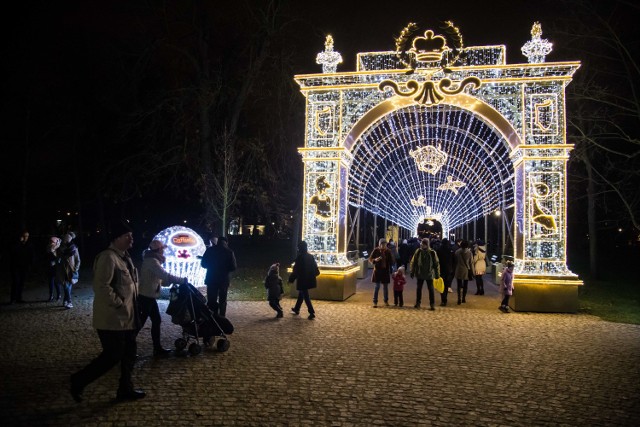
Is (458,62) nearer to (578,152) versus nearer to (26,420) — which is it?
(578,152)

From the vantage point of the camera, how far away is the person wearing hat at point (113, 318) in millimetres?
4895

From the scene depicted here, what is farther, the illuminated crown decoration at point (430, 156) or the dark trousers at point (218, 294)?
the illuminated crown decoration at point (430, 156)

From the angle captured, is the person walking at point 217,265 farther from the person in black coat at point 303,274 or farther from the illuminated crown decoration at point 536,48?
the illuminated crown decoration at point 536,48

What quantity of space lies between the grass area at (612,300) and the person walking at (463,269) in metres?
2.62

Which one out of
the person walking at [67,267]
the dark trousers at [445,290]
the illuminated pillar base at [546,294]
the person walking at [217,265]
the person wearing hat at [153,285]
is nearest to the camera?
the person wearing hat at [153,285]

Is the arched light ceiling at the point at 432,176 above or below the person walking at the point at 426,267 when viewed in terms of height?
above

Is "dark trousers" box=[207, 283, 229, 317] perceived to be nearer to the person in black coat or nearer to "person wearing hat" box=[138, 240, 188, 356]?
the person in black coat

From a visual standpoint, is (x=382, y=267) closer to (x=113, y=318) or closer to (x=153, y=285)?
(x=153, y=285)

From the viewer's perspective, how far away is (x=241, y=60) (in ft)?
64.6

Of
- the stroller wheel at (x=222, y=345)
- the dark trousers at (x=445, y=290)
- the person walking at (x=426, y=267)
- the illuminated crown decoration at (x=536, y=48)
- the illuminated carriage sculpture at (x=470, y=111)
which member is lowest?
the stroller wheel at (x=222, y=345)

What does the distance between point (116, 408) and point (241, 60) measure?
1680 centimetres

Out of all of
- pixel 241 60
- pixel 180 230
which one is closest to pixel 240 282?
pixel 180 230

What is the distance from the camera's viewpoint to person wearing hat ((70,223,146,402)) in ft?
16.1

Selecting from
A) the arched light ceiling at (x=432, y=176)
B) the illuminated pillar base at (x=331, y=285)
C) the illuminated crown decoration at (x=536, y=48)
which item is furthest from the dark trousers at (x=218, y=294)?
the arched light ceiling at (x=432, y=176)
